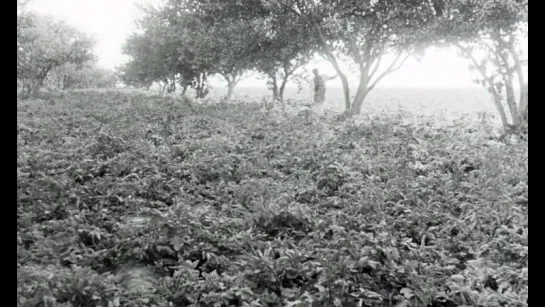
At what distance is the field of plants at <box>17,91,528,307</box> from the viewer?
521 centimetres

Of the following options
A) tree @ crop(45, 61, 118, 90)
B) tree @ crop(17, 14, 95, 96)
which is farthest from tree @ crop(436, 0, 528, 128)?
tree @ crop(45, 61, 118, 90)

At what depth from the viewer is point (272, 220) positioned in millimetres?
7238

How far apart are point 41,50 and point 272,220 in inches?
1149

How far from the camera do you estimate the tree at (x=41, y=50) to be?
27344 millimetres

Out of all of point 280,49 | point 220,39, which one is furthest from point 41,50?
point 280,49

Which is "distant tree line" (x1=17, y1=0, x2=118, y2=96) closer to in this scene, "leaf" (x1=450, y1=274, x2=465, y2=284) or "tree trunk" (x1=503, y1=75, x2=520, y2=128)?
"tree trunk" (x1=503, y1=75, x2=520, y2=128)

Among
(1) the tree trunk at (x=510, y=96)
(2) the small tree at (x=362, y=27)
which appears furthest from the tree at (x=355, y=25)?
(1) the tree trunk at (x=510, y=96)

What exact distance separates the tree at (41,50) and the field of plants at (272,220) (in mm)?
18277

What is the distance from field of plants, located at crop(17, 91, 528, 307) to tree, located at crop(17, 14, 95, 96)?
18.3 m

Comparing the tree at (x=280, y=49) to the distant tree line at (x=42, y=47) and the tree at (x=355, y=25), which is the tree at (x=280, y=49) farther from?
the distant tree line at (x=42, y=47)

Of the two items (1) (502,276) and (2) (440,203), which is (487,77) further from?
(1) (502,276)

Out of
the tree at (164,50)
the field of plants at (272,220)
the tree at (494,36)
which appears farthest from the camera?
the tree at (164,50)

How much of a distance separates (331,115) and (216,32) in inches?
392

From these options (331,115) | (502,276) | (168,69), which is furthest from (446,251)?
(168,69)
